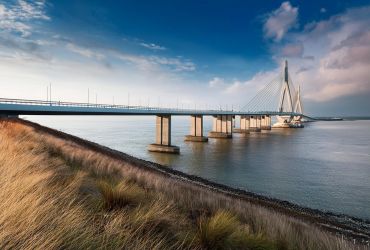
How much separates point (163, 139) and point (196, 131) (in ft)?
93.8

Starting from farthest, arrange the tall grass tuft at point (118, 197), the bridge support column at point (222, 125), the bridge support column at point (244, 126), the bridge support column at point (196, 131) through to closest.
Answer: the bridge support column at point (244, 126)
the bridge support column at point (222, 125)
the bridge support column at point (196, 131)
the tall grass tuft at point (118, 197)

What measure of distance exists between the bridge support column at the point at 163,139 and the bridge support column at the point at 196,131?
49.1 ft

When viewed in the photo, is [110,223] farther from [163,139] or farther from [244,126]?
[244,126]

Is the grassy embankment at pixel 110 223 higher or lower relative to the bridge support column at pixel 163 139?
higher

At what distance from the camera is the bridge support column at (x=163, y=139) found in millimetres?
62650

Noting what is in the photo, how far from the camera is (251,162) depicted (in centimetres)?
4781

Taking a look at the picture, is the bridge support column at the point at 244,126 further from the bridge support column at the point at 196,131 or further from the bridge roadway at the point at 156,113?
the bridge support column at the point at 196,131

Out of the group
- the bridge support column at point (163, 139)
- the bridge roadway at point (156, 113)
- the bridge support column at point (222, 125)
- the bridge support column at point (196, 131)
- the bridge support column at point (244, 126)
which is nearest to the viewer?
the bridge roadway at point (156, 113)

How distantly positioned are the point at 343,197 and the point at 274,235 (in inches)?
893

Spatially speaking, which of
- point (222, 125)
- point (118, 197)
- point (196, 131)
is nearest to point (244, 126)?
point (222, 125)

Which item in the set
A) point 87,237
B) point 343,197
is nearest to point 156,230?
point 87,237

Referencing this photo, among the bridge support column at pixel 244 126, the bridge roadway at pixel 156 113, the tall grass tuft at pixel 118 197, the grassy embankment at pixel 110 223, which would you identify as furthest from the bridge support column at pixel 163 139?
the bridge support column at pixel 244 126

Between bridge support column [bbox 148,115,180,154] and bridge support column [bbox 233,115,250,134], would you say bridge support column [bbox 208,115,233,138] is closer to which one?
bridge support column [bbox 233,115,250,134]

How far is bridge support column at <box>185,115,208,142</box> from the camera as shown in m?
90.5
